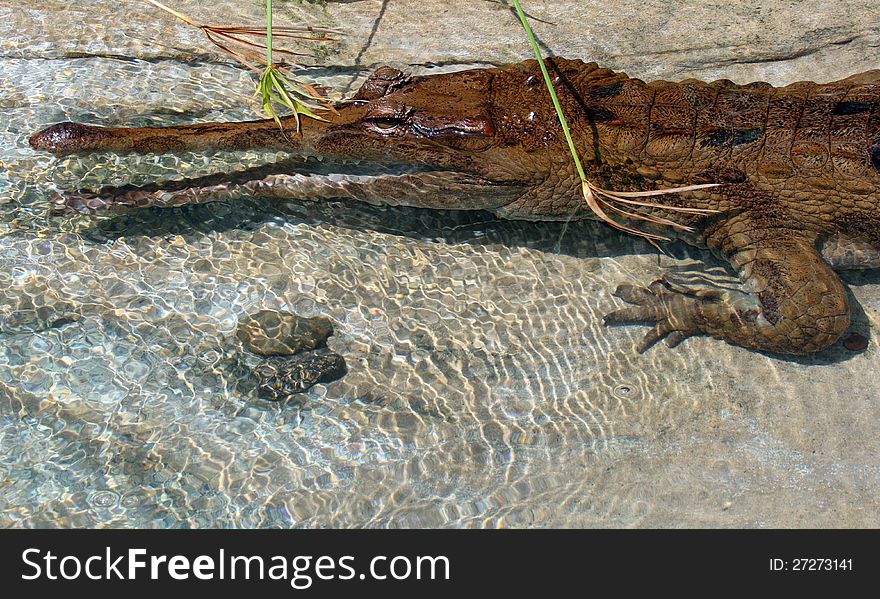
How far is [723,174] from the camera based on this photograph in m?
4.04

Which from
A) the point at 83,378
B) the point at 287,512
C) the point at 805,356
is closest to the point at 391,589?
the point at 287,512

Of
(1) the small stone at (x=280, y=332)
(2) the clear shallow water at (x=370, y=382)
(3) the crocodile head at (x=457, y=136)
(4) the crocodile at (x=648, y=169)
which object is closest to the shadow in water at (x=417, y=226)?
(2) the clear shallow water at (x=370, y=382)

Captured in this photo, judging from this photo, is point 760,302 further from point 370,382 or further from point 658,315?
point 370,382

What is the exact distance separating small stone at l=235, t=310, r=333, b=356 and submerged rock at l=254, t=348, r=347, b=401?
0.05 metres

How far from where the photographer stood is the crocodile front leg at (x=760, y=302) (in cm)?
395

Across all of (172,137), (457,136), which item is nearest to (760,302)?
(457,136)

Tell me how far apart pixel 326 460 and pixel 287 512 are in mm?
304

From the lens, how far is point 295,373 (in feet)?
12.1

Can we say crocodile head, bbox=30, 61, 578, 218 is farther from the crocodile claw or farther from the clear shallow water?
the crocodile claw

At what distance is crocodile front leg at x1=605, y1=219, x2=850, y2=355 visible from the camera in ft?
13.0

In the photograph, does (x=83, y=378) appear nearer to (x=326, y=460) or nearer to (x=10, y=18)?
(x=326, y=460)

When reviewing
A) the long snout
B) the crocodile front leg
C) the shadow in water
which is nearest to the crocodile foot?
the crocodile front leg

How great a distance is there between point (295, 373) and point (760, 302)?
2474 mm

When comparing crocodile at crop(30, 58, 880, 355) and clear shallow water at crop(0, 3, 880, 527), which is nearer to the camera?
clear shallow water at crop(0, 3, 880, 527)
